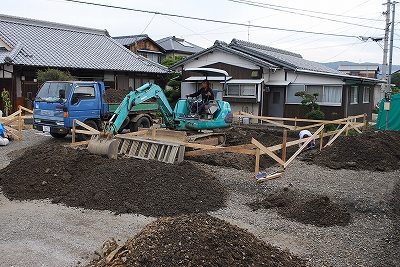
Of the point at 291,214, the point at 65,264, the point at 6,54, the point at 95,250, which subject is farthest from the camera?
the point at 6,54

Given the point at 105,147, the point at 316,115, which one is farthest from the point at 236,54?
the point at 105,147

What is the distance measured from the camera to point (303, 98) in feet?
67.6

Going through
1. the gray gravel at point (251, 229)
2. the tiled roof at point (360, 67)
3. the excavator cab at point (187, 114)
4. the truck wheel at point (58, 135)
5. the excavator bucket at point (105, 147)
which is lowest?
the gray gravel at point (251, 229)

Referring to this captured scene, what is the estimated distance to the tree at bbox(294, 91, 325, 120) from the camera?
1884cm

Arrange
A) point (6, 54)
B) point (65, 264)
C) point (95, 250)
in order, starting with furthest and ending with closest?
point (6, 54)
point (95, 250)
point (65, 264)

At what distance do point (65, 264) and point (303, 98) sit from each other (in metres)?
17.7

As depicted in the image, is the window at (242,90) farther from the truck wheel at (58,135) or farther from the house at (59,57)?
the truck wheel at (58,135)

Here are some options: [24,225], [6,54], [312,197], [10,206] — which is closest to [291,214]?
[312,197]

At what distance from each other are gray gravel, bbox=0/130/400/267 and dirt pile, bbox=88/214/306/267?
0.70 meters

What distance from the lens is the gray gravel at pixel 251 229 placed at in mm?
Answer: 4988

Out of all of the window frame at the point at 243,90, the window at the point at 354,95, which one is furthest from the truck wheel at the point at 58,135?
the window at the point at 354,95

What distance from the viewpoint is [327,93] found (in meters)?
20.4

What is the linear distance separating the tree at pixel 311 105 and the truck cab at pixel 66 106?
1024 centimetres

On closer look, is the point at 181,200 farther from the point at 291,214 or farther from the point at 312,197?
the point at 312,197
